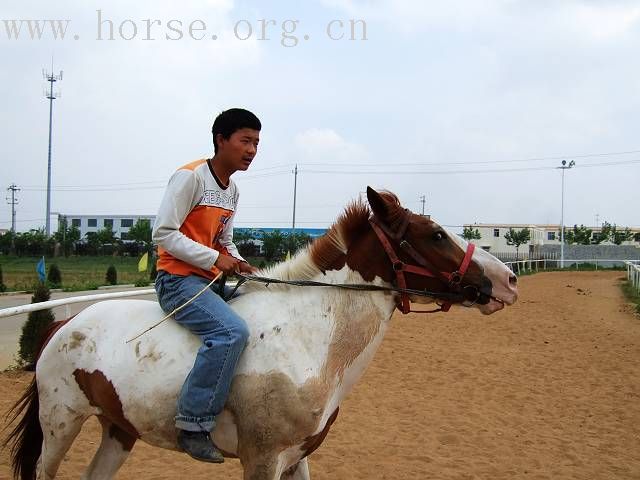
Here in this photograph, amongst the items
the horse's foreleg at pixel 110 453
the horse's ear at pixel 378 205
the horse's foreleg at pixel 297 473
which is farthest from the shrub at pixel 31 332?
the horse's ear at pixel 378 205

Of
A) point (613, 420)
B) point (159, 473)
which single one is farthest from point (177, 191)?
point (613, 420)

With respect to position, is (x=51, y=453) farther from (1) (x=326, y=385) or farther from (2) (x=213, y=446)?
(1) (x=326, y=385)

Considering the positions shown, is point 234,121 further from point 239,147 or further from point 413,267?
point 413,267

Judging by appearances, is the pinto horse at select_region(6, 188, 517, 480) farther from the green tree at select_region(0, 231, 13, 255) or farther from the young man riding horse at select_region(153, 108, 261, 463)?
the green tree at select_region(0, 231, 13, 255)

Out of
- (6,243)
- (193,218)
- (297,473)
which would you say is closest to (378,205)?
(193,218)

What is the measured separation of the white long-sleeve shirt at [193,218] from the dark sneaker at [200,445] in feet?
2.85

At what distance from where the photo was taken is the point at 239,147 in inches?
122

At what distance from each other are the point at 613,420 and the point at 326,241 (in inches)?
227

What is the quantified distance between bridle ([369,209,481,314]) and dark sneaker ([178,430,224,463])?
1235mm

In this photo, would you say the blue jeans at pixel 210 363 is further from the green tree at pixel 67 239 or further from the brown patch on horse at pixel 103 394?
the green tree at pixel 67 239

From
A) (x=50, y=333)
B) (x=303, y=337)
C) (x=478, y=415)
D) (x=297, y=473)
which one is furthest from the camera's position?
(x=478, y=415)

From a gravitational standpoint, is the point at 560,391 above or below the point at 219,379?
below

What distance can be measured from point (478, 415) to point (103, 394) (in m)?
5.30

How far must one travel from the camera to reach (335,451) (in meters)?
5.69
